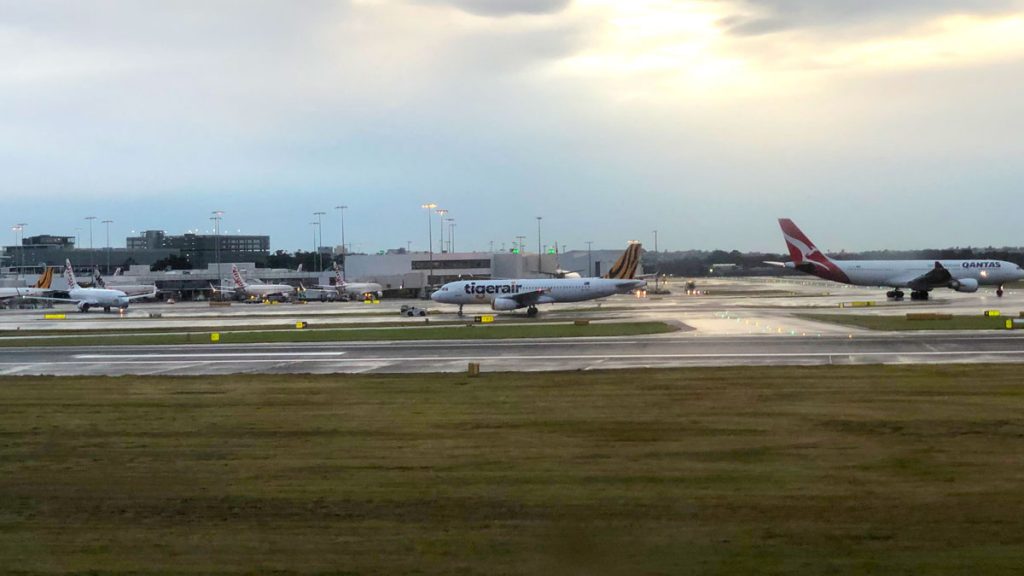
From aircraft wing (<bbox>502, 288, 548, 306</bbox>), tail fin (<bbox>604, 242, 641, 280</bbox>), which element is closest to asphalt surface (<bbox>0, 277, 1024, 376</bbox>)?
aircraft wing (<bbox>502, 288, 548, 306</bbox>)

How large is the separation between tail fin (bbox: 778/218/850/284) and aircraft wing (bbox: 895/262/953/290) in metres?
5.09

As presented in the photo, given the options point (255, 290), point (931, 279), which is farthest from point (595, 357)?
point (255, 290)

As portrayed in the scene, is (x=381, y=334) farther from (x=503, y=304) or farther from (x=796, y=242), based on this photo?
(x=796, y=242)

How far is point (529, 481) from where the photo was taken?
15.6m

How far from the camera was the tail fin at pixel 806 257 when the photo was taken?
78.9m

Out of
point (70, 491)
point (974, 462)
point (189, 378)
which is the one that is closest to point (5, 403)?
point (189, 378)

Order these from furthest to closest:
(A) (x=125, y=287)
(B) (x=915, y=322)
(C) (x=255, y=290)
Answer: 1. (A) (x=125, y=287)
2. (C) (x=255, y=290)
3. (B) (x=915, y=322)

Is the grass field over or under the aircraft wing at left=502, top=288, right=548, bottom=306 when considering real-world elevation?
under

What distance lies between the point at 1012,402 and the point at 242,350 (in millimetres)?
32004

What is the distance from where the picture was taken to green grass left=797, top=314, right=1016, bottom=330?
46.0m

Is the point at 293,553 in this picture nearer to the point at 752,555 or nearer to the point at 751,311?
the point at 752,555

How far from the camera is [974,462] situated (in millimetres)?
16328

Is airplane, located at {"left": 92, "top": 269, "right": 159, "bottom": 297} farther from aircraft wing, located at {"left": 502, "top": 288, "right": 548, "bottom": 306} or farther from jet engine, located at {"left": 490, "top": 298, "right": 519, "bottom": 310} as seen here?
jet engine, located at {"left": 490, "top": 298, "right": 519, "bottom": 310}

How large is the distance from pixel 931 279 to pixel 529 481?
224 ft
